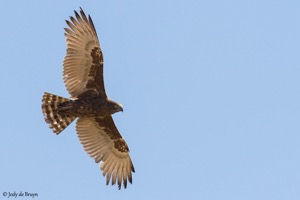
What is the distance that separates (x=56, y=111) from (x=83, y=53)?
1549 millimetres

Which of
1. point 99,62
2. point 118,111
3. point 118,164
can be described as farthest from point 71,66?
point 118,164

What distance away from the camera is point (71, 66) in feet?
45.0

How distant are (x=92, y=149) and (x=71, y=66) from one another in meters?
2.30

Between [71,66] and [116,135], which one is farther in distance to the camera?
[116,135]

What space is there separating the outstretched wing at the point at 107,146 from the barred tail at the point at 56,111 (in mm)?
692

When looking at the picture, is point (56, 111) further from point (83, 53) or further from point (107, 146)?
point (107, 146)

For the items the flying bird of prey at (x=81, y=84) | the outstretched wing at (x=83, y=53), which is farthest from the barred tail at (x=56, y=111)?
the outstretched wing at (x=83, y=53)

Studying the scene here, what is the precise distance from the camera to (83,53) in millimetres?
13727

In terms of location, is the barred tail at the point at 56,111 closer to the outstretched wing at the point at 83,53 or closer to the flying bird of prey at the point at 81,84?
the flying bird of prey at the point at 81,84

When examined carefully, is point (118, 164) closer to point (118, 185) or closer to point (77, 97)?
point (118, 185)

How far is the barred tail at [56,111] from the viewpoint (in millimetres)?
13656

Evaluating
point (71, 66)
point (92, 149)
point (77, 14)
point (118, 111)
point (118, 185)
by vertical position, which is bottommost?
point (118, 185)

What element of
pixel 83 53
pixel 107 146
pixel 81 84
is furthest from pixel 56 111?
pixel 107 146

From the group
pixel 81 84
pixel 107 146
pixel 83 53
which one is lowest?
pixel 107 146
